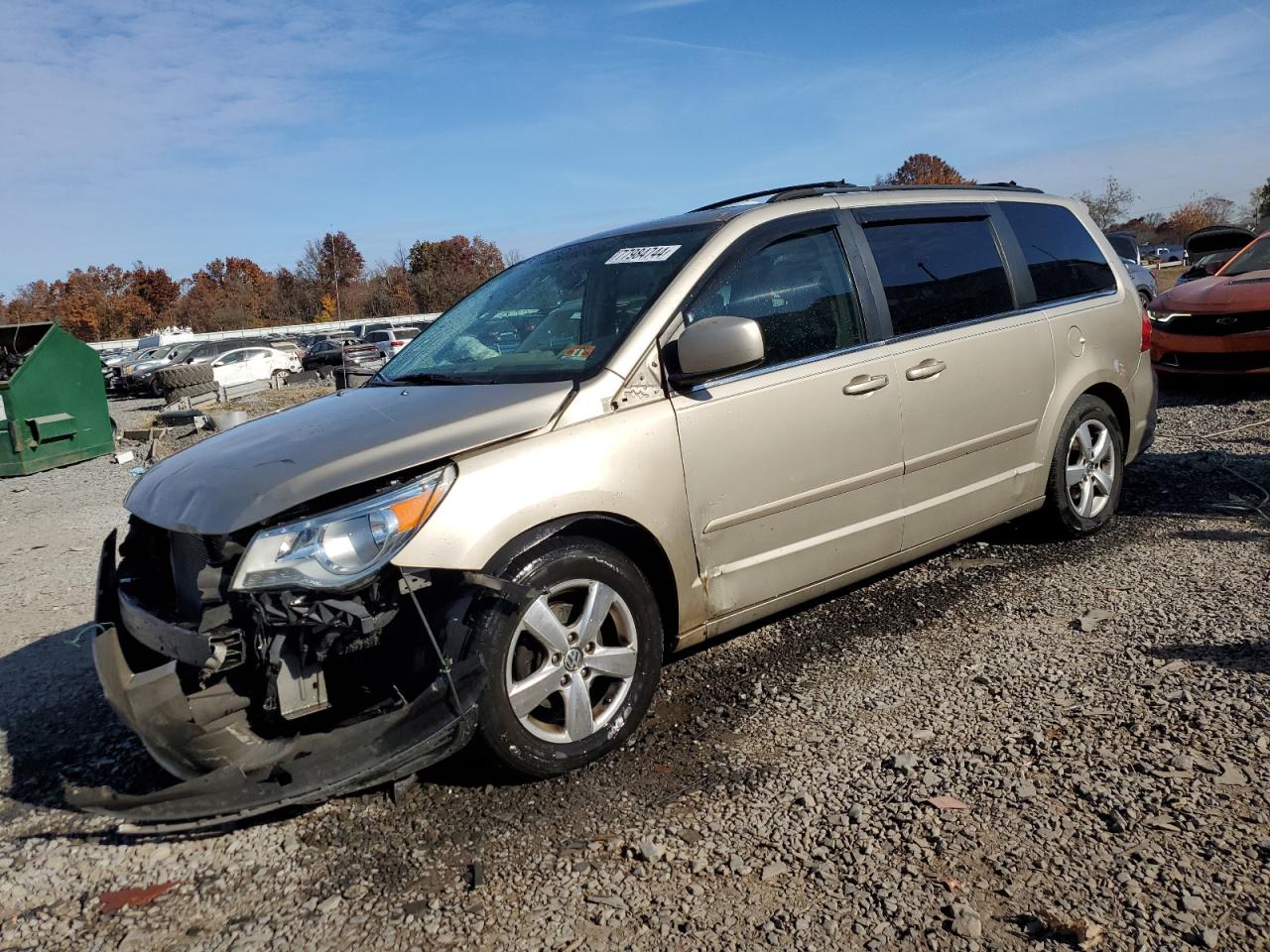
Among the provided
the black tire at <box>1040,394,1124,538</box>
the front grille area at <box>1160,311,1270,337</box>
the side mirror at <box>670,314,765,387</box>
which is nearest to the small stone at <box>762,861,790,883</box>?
the side mirror at <box>670,314,765,387</box>

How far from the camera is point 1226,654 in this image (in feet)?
12.1

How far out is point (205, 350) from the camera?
102 feet

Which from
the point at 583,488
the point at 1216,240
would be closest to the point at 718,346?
the point at 583,488

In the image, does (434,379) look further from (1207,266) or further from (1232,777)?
Answer: (1207,266)

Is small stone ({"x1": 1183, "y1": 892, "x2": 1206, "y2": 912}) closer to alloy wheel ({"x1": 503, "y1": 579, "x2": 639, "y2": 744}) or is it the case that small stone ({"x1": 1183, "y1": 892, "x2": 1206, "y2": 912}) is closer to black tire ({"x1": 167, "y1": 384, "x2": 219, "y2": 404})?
alloy wheel ({"x1": 503, "y1": 579, "x2": 639, "y2": 744})

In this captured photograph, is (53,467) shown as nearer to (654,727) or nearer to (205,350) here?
(654,727)

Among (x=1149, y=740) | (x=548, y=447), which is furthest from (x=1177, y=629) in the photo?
(x=548, y=447)

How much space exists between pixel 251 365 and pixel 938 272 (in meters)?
28.5

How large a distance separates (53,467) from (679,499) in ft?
38.4

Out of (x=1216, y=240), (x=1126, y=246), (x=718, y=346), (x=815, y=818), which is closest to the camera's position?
(x=815, y=818)

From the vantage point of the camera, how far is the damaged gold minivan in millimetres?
2828

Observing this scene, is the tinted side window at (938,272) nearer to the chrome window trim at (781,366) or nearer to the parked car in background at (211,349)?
the chrome window trim at (781,366)

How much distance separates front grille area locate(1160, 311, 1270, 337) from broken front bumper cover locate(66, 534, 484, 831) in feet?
28.0

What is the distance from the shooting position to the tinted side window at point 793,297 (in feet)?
12.4
